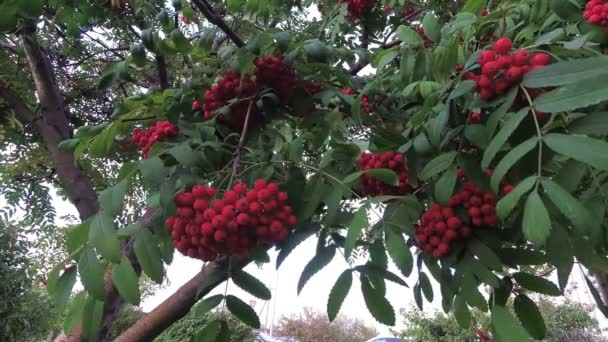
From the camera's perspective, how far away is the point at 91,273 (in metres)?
0.88

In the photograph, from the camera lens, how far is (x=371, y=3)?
239 centimetres

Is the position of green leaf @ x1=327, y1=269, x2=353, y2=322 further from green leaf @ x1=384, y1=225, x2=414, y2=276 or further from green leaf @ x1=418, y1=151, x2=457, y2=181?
green leaf @ x1=418, y1=151, x2=457, y2=181

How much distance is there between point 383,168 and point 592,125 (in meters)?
0.44

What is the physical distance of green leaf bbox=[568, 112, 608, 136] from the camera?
717 mm

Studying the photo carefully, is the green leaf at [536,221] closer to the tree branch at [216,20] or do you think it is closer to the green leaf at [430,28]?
the green leaf at [430,28]

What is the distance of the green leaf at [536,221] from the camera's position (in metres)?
0.63

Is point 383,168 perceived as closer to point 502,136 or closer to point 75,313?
point 502,136

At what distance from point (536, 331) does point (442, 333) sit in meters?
8.74

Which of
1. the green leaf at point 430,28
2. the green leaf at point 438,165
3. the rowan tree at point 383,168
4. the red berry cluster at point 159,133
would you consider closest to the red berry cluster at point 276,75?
the rowan tree at point 383,168

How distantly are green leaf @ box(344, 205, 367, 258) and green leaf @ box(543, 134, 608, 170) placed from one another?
0.36 meters

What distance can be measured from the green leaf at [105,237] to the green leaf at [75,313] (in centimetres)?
17

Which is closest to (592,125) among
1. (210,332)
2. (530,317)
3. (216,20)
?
(530,317)

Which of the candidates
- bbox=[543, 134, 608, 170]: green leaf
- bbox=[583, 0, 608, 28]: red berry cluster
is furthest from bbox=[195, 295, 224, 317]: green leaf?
bbox=[583, 0, 608, 28]: red berry cluster

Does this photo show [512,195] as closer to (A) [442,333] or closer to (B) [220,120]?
(B) [220,120]
